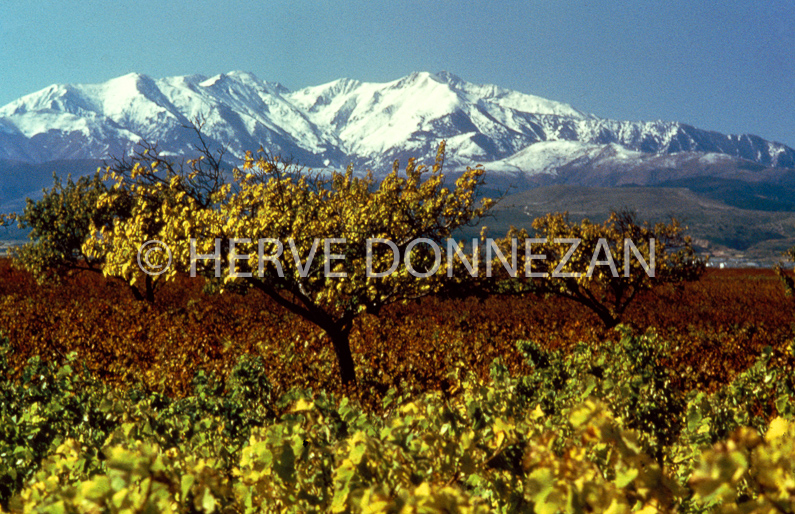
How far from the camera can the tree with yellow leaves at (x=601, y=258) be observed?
12773 millimetres

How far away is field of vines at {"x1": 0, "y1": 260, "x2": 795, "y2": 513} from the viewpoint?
1404 mm

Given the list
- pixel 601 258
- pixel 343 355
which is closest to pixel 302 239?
pixel 343 355

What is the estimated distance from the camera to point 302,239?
7379 millimetres

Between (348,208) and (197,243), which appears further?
(348,208)

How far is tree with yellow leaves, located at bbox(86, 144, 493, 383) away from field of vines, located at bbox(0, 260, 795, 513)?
130 cm

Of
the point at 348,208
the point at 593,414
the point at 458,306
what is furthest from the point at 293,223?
the point at 458,306

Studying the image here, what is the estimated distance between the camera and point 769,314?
59.0ft

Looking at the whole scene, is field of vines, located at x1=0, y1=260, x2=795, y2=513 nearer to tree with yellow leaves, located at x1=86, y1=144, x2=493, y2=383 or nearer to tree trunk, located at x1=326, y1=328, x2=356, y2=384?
tree trunk, located at x1=326, y1=328, x2=356, y2=384

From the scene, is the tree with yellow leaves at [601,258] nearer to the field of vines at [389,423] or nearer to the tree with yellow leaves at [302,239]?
the field of vines at [389,423]

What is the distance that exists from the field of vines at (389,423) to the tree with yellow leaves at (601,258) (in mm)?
1310

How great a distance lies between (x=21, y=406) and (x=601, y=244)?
11888 mm

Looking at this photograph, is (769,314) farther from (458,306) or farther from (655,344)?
(655,344)

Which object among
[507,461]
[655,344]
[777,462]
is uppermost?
[777,462]

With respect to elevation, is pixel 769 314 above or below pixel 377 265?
below
